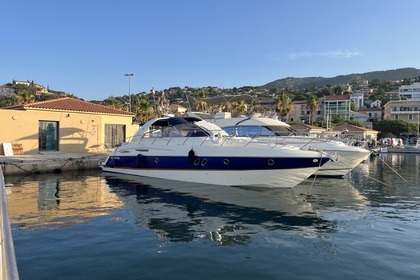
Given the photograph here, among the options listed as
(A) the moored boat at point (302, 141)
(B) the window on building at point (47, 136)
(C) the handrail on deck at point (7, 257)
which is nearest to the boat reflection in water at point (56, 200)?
(C) the handrail on deck at point (7, 257)

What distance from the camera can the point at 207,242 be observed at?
778cm

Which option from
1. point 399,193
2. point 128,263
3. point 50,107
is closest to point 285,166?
point 399,193

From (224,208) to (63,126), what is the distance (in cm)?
1851

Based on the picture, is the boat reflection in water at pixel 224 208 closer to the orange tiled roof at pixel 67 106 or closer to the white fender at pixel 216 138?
the white fender at pixel 216 138

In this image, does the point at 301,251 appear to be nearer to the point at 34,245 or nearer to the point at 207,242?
the point at 207,242

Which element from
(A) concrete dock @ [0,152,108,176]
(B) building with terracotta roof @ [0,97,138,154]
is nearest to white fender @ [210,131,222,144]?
(A) concrete dock @ [0,152,108,176]

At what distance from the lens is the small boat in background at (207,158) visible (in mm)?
13117

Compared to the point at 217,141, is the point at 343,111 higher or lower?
higher

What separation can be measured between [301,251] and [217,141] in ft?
26.1

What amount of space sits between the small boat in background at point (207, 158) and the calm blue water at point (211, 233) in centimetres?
62

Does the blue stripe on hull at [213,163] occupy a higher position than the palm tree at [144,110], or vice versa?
the palm tree at [144,110]

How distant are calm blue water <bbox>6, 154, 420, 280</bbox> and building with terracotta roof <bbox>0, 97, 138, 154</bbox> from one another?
10085mm

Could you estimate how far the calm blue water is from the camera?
6211 mm

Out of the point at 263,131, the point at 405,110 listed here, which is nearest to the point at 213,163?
the point at 263,131
